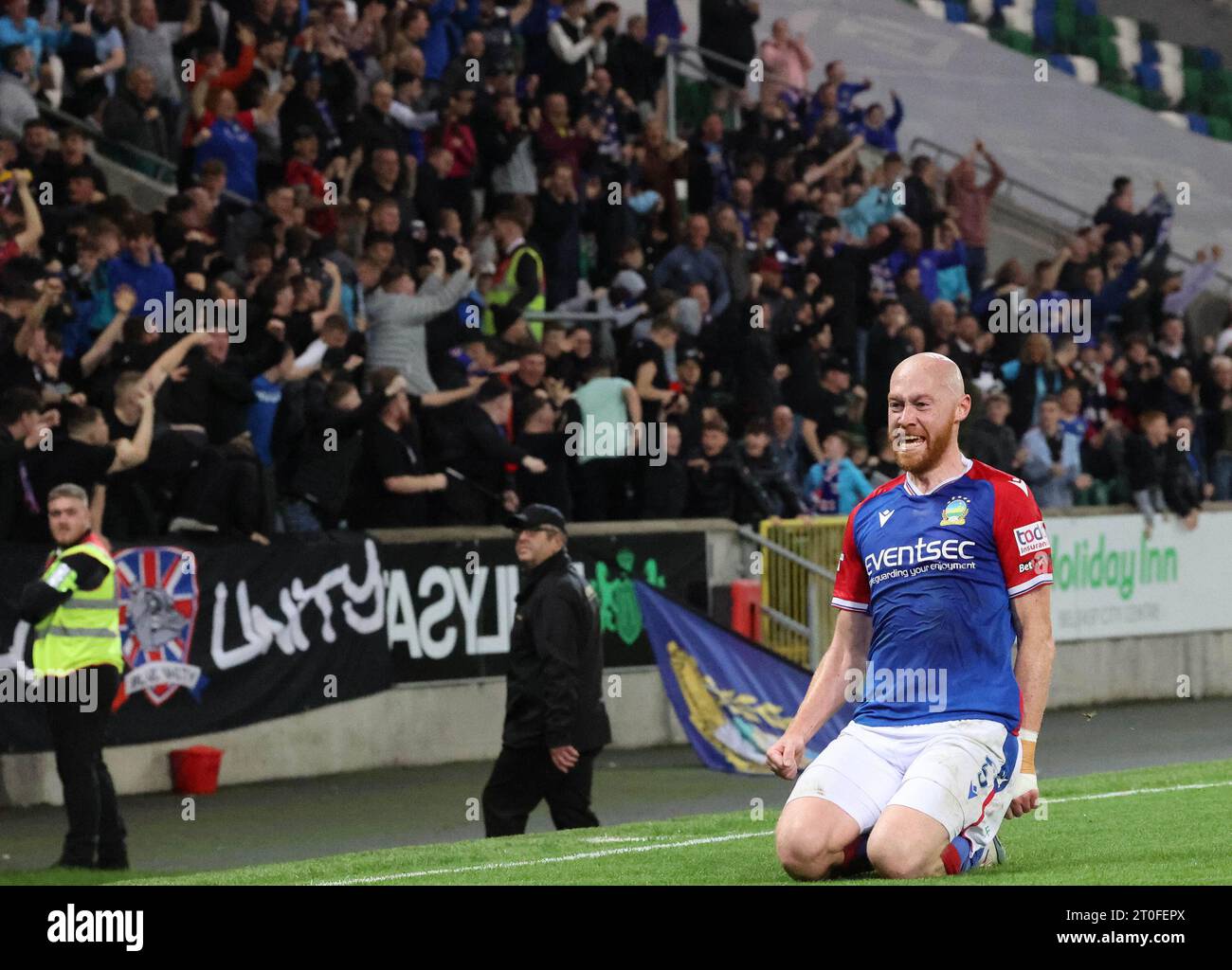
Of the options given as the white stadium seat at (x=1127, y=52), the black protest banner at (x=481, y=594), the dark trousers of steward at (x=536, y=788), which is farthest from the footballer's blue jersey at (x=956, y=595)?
the white stadium seat at (x=1127, y=52)

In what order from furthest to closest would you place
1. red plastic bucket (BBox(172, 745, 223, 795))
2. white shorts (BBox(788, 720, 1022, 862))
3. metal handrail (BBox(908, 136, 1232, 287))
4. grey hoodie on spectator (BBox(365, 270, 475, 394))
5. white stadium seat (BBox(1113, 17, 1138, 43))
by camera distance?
white stadium seat (BBox(1113, 17, 1138, 43)) < metal handrail (BBox(908, 136, 1232, 287)) < grey hoodie on spectator (BBox(365, 270, 475, 394)) < red plastic bucket (BBox(172, 745, 223, 795)) < white shorts (BBox(788, 720, 1022, 862))

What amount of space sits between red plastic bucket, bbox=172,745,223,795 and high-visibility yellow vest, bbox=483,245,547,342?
16.9ft

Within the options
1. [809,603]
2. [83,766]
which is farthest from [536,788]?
[809,603]

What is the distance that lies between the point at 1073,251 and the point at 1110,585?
20.2 ft

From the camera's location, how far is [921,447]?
8.15 meters

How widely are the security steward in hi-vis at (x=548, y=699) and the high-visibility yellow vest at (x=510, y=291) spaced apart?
287 inches

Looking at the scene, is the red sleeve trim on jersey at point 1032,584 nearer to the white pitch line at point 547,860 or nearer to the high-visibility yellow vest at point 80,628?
the white pitch line at point 547,860

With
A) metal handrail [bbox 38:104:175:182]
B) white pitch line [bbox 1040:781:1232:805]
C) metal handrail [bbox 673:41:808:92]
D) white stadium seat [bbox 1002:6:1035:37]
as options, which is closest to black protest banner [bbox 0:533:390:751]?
metal handrail [bbox 38:104:175:182]

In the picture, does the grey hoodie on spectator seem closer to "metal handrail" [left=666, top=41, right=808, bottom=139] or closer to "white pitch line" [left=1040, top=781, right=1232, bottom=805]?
"white pitch line" [left=1040, top=781, right=1232, bottom=805]

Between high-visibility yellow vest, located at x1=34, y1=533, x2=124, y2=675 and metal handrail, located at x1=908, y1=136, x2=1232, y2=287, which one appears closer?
high-visibility yellow vest, located at x1=34, y1=533, x2=124, y2=675

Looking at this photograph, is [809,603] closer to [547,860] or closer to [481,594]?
[481,594]

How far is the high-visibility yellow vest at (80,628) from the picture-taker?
1223cm

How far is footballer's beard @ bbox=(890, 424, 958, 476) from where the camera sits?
814 centimetres
